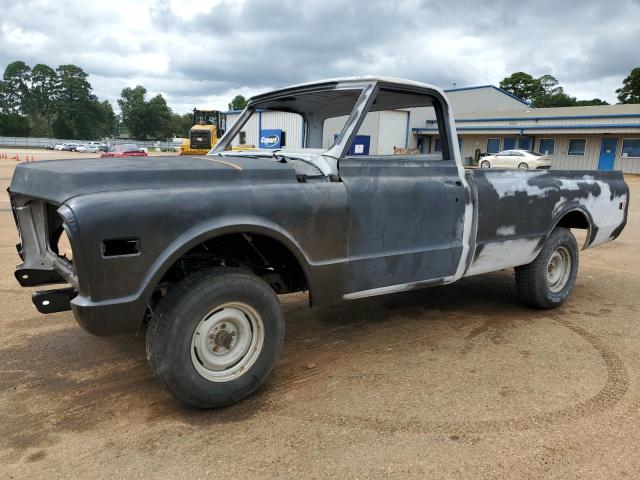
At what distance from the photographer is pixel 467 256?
391cm

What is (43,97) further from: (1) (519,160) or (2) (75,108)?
(1) (519,160)

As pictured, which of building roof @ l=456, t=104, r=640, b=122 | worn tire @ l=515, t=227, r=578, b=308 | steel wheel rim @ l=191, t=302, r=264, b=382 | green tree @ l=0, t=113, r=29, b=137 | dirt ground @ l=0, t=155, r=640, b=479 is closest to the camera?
dirt ground @ l=0, t=155, r=640, b=479

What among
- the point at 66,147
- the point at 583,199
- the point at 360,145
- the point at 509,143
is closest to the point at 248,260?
the point at 360,145

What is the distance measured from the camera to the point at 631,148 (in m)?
28.9

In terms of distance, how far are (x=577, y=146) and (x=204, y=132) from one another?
22.9m

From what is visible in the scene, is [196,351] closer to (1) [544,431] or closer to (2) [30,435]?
(2) [30,435]

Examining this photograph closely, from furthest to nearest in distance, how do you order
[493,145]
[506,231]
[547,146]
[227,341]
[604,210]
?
1. [493,145]
2. [547,146]
3. [604,210]
4. [506,231]
5. [227,341]

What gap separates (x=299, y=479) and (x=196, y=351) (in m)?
0.90

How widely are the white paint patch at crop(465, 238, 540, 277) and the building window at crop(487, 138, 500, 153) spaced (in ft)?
107

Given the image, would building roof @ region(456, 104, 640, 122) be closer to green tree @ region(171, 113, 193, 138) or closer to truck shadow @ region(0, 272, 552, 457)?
truck shadow @ region(0, 272, 552, 457)

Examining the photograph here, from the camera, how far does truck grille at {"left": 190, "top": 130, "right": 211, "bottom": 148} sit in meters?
24.3

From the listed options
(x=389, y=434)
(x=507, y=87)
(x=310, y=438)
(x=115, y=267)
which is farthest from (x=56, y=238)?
(x=507, y=87)

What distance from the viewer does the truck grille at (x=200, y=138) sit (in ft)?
79.6

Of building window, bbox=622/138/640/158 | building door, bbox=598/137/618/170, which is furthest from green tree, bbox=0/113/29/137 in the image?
building window, bbox=622/138/640/158
